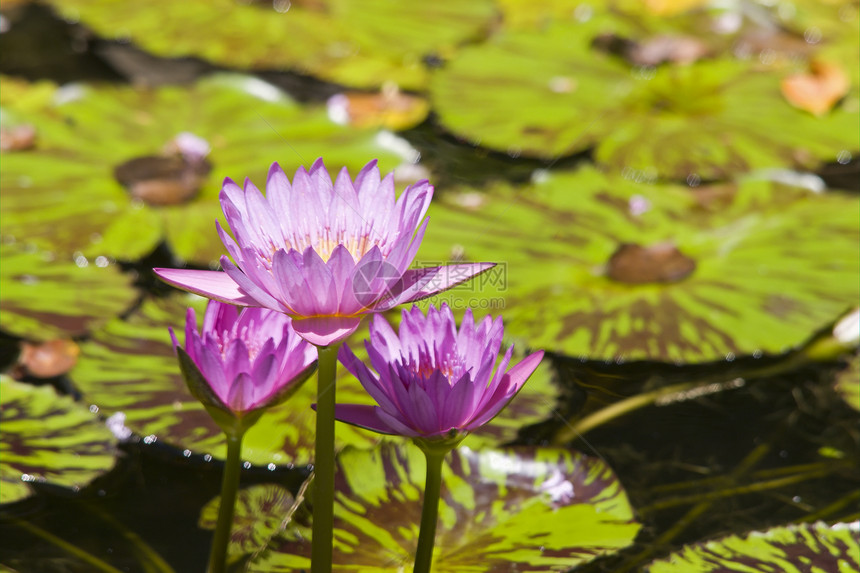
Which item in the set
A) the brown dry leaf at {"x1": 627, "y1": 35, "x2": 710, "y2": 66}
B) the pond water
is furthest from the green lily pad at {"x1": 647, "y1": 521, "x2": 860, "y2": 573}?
the brown dry leaf at {"x1": 627, "y1": 35, "x2": 710, "y2": 66}

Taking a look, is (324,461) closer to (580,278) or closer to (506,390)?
(506,390)

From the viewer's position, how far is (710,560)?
1.05 metres

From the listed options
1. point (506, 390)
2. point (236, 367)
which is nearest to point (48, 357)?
point (236, 367)

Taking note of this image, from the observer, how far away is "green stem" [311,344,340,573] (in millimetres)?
780

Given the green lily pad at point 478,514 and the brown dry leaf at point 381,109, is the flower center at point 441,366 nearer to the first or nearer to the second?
the green lily pad at point 478,514

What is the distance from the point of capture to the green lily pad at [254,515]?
1.08 meters

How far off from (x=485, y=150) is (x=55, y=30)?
66.9 inches

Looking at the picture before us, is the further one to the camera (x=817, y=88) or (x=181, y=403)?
(x=817, y=88)

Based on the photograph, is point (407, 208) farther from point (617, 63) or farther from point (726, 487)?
point (617, 63)

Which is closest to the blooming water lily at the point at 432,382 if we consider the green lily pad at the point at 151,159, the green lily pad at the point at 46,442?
the green lily pad at the point at 46,442

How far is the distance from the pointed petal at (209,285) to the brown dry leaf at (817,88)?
1.92 meters

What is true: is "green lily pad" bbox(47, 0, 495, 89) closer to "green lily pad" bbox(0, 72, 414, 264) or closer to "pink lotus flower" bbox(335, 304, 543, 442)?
"green lily pad" bbox(0, 72, 414, 264)

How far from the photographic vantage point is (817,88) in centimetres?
223

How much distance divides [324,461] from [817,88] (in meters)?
2.00
